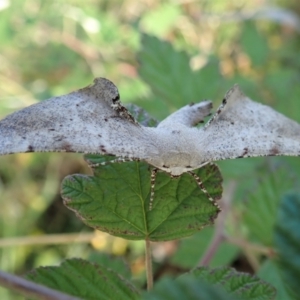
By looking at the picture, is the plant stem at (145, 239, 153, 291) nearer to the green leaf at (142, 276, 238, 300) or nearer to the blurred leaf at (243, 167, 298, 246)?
the green leaf at (142, 276, 238, 300)

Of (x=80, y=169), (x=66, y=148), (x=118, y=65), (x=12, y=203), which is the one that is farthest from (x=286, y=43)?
(x=66, y=148)

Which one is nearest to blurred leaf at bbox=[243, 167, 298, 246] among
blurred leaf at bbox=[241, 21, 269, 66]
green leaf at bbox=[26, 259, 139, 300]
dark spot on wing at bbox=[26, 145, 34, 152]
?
green leaf at bbox=[26, 259, 139, 300]

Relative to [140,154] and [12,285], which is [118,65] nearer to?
[140,154]

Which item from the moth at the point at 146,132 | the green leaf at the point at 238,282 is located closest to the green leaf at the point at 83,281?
the green leaf at the point at 238,282

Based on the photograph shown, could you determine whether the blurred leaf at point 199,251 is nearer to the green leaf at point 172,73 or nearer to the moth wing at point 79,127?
the green leaf at point 172,73

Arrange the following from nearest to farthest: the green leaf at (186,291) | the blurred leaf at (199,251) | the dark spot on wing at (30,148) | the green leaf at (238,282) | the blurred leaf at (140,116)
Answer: the green leaf at (186,291)
the green leaf at (238,282)
the dark spot on wing at (30,148)
the blurred leaf at (140,116)
the blurred leaf at (199,251)

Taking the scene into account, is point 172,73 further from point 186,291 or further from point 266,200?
point 186,291

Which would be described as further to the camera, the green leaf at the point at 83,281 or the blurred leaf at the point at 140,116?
the blurred leaf at the point at 140,116
